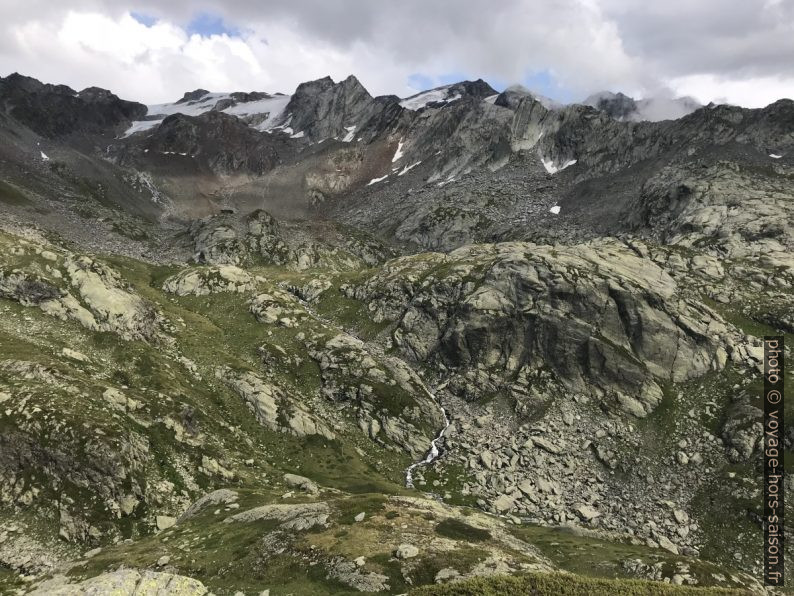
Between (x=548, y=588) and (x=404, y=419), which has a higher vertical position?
(x=548, y=588)

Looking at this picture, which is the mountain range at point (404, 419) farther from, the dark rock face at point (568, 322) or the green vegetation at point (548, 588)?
the dark rock face at point (568, 322)

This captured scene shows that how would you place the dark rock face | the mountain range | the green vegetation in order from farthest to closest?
the dark rock face, the mountain range, the green vegetation

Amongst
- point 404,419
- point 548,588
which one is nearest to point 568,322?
point 404,419

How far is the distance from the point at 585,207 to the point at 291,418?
536 ft

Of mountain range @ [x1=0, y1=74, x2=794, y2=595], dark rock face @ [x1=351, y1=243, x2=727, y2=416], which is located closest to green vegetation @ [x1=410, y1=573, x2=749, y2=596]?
mountain range @ [x1=0, y1=74, x2=794, y2=595]

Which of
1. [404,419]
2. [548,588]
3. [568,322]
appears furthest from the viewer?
[568,322]

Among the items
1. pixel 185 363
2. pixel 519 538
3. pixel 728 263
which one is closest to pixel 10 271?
pixel 185 363

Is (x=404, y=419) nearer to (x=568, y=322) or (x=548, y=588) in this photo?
(x=568, y=322)

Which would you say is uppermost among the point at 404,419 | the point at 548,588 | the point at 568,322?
the point at 568,322

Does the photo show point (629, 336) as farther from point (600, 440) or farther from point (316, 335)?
point (316, 335)

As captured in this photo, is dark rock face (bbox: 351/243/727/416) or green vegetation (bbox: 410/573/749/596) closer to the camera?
green vegetation (bbox: 410/573/749/596)

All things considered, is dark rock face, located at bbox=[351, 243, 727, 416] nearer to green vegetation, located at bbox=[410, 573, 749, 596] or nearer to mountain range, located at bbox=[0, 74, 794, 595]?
mountain range, located at bbox=[0, 74, 794, 595]

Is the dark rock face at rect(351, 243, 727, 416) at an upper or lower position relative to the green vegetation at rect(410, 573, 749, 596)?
upper

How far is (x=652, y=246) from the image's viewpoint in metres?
122
